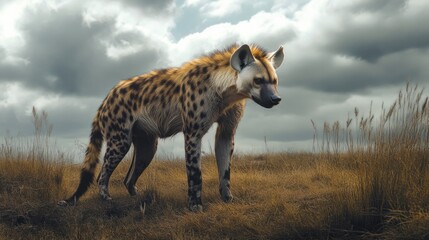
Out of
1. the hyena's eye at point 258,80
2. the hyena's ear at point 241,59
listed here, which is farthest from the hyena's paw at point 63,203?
the hyena's eye at point 258,80

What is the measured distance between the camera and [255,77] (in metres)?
6.30

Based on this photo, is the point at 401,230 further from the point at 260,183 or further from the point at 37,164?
the point at 37,164

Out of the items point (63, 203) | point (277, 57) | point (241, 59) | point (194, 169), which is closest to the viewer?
point (241, 59)

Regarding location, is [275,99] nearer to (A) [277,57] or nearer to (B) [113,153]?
(A) [277,57]

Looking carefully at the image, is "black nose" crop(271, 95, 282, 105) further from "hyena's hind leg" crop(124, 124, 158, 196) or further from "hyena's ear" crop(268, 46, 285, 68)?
"hyena's hind leg" crop(124, 124, 158, 196)

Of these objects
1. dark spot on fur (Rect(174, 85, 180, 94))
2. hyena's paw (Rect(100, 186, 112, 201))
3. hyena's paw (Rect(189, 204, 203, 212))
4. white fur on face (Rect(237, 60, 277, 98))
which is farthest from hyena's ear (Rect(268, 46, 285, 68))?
hyena's paw (Rect(100, 186, 112, 201))

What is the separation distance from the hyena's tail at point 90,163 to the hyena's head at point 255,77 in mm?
2697

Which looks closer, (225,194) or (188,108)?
(188,108)

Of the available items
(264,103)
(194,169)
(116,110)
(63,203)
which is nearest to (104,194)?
(63,203)

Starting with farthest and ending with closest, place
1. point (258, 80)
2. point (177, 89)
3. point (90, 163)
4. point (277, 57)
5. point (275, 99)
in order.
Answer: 1. point (90, 163)
2. point (177, 89)
3. point (277, 57)
4. point (258, 80)
5. point (275, 99)

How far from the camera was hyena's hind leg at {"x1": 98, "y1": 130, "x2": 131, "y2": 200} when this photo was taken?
741cm

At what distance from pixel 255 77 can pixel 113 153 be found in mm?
2489

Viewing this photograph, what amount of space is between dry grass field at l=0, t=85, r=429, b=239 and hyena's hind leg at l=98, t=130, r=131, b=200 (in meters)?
0.21

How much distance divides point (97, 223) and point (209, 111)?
78.1 inches
